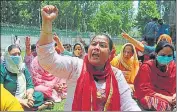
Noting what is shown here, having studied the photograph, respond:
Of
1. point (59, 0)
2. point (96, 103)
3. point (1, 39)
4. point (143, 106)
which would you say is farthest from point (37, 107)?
point (59, 0)

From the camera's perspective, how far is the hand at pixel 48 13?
6.79 feet

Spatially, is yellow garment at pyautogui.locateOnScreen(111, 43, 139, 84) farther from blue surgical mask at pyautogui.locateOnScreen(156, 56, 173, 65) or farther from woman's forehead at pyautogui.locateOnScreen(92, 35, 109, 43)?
woman's forehead at pyautogui.locateOnScreen(92, 35, 109, 43)

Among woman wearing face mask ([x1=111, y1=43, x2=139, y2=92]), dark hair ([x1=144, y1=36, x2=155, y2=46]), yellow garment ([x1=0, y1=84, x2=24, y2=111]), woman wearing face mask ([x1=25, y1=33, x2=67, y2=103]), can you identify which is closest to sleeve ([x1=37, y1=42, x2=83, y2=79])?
yellow garment ([x1=0, y1=84, x2=24, y2=111])

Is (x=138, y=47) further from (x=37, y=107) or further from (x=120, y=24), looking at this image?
(x=120, y=24)

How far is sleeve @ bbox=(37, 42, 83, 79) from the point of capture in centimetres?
211

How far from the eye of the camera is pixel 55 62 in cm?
220

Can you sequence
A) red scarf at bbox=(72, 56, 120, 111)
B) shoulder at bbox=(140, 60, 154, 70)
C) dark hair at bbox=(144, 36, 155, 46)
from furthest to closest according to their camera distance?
1. dark hair at bbox=(144, 36, 155, 46)
2. shoulder at bbox=(140, 60, 154, 70)
3. red scarf at bbox=(72, 56, 120, 111)

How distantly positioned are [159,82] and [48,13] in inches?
97.1

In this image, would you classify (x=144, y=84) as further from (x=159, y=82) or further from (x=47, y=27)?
(x=47, y=27)

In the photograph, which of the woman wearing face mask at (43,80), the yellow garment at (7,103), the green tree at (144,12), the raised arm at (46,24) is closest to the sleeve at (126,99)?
the raised arm at (46,24)

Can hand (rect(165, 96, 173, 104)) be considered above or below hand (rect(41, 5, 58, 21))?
below

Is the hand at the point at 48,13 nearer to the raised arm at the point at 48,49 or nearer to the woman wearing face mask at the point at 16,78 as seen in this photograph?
the raised arm at the point at 48,49

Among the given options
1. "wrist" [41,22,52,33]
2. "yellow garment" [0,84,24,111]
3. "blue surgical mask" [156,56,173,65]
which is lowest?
"blue surgical mask" [156,56,173,65]

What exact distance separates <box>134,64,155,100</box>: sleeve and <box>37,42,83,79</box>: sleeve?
188cm
